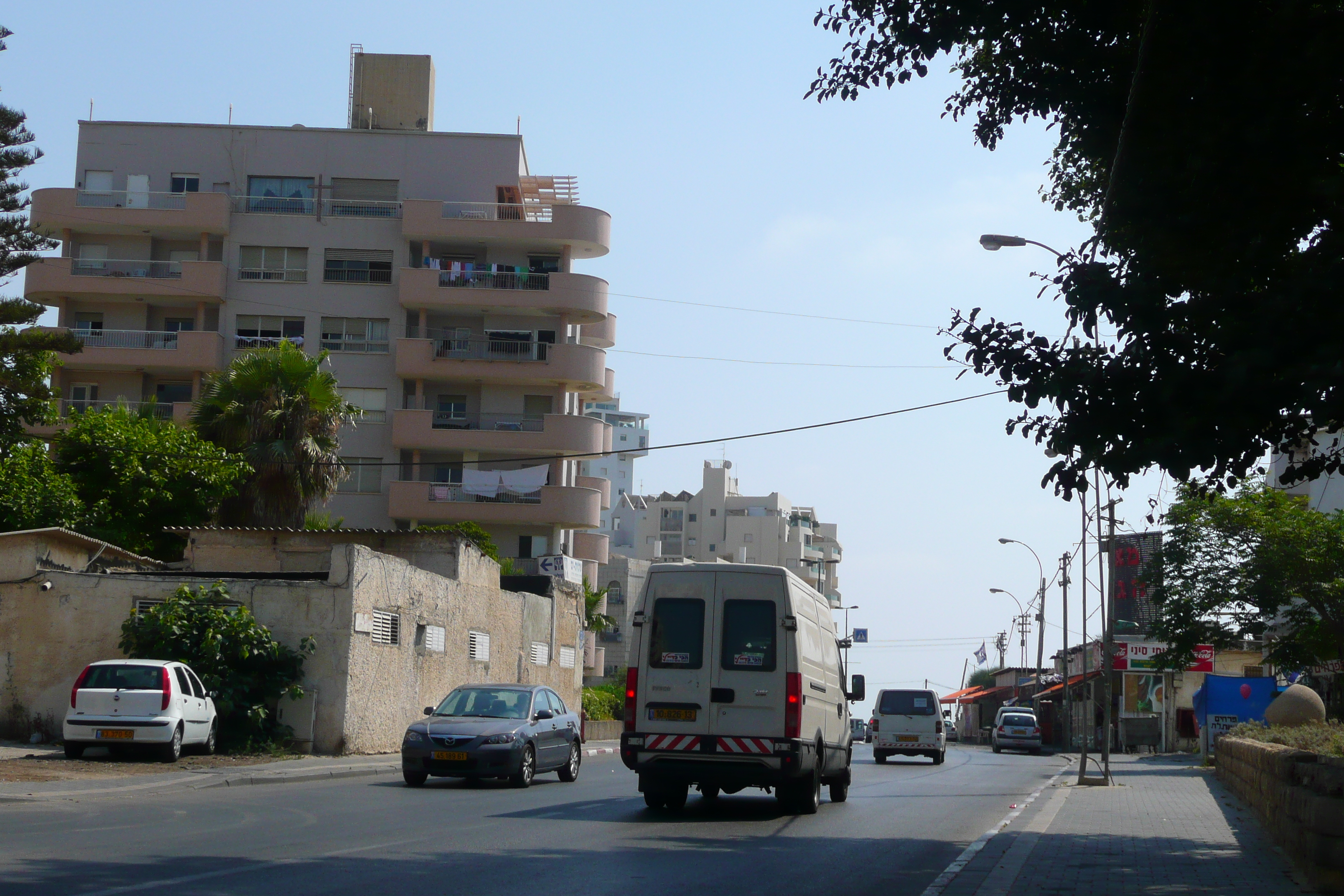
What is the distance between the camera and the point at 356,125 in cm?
6319

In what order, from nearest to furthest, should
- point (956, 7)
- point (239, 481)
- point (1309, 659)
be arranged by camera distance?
1. point (956, 7)
2. point (1309, 659)
3. point (239, 481)

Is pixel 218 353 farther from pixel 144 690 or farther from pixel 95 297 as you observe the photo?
pixel 144 690

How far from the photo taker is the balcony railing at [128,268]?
187ft

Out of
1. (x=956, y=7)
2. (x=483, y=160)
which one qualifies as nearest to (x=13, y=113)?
(x=483, y=160)

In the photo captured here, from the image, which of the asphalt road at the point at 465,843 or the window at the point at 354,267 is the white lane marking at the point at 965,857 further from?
the window at the point at 354,267

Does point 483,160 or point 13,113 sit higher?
point 483,160

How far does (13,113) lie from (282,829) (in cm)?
3026

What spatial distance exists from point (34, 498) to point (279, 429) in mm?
6453

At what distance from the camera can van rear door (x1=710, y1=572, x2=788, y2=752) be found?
15539 mm

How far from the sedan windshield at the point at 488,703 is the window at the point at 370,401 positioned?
3850cm

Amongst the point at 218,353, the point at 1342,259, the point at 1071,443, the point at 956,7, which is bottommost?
the point at 1071,443

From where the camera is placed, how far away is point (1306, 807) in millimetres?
10719

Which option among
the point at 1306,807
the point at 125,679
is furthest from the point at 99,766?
the point at 1306,807

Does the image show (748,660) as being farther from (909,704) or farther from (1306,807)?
(909,704)
